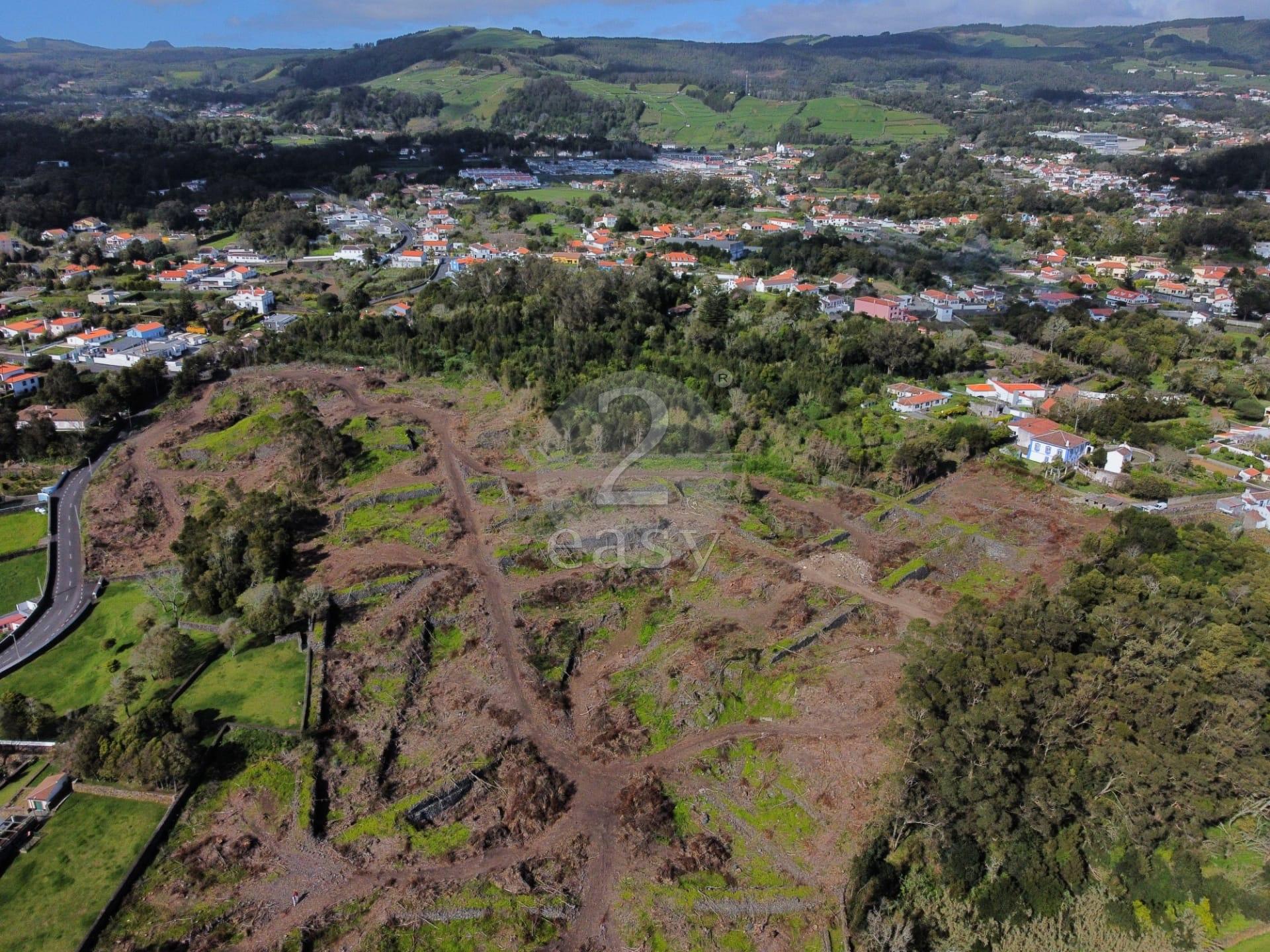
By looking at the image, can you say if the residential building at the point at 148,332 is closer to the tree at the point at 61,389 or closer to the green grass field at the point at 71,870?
the tree at the point at 61,389

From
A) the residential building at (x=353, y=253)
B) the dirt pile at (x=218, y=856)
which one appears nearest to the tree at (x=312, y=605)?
the dirt pile at (x=218, y=856)

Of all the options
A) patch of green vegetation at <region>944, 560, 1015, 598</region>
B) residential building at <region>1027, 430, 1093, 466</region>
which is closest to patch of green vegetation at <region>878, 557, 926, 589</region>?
patch of green vegetation at <region>944, 560, 1015, 598</region>

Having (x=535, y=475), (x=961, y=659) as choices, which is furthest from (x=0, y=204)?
(x=961, y=659)

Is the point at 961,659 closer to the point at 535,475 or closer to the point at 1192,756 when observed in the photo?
the point at 1192,756

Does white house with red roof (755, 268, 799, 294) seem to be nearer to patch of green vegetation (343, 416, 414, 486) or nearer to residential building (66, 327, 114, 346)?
patch of green vegetation (343, 416, 414, 486)

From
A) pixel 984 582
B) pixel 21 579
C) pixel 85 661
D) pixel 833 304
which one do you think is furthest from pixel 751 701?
pixel 833 304
